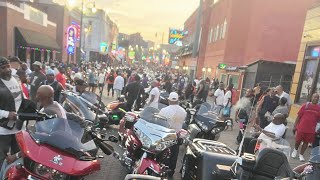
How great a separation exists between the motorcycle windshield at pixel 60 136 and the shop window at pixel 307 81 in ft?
41.7

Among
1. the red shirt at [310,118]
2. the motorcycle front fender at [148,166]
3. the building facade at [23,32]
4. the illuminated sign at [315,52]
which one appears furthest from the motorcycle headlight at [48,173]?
the building facade at [23,32]

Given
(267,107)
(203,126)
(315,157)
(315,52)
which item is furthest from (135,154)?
(315,52)

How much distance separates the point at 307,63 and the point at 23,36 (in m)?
20.2

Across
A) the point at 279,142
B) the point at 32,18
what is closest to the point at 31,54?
the point at 32,18

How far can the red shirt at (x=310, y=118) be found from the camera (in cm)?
811

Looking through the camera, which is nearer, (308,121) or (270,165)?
(270,165)

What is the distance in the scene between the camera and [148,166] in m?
4.48

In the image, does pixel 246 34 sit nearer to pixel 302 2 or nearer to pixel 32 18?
pixel 302 2

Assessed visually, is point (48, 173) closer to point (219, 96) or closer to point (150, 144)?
point (150, 144)

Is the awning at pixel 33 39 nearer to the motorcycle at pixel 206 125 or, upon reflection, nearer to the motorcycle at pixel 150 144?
the motorcycle at pixel 206 125

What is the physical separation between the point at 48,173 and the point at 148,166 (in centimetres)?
194

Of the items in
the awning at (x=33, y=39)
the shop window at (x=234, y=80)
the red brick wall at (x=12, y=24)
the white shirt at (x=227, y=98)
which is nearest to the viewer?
the white shirt at (x=227, y=98)

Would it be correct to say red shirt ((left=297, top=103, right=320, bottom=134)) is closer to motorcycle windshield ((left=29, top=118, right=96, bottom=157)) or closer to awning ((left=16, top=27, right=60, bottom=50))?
motorcycle windshield ((left=29, top=118, right=96, bottom=157))

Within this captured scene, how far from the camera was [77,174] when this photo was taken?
277 cm
